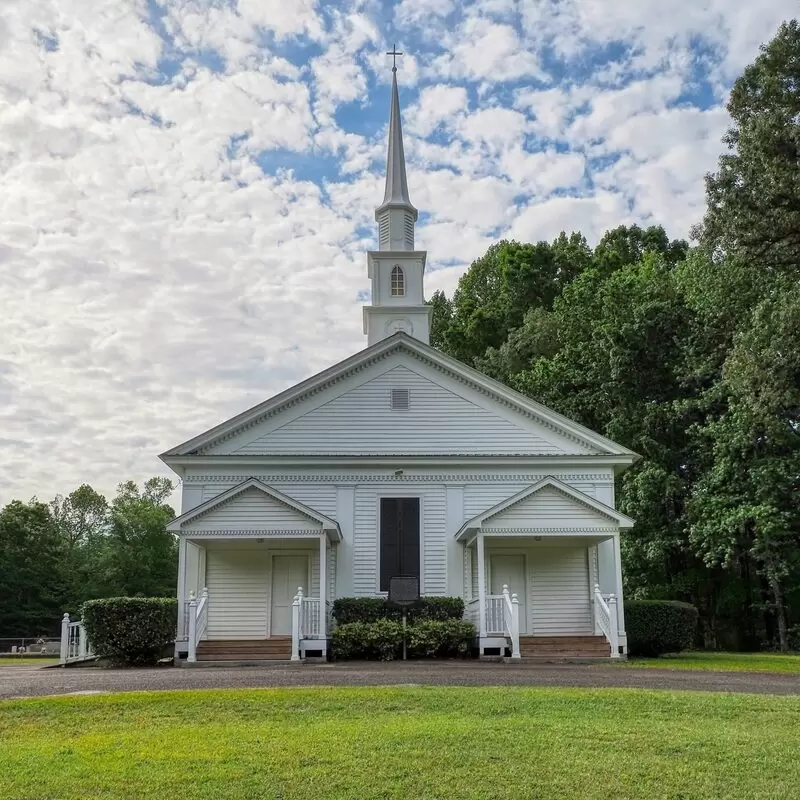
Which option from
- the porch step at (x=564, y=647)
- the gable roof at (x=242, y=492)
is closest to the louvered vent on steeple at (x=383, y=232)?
the gable roof at (x=242, y=492)

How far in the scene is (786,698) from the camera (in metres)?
10.7

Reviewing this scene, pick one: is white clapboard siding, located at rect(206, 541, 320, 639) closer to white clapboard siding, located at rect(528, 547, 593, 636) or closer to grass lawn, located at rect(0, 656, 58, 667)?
grass lawn, located at rect(0, 656, 58, 667)

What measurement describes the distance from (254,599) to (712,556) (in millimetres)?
13268

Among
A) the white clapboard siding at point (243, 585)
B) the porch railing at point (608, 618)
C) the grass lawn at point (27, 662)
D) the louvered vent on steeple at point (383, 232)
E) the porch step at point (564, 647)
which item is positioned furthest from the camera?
the louvered vent on steeple at point (383, 232)

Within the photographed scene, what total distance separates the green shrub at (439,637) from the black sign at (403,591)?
1.80ft

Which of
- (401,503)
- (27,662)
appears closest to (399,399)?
(401,503)

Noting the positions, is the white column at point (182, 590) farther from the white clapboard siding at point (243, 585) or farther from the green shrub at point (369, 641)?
the green shrub at point (369, 641)

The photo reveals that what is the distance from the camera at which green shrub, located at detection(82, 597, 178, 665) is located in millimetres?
17328

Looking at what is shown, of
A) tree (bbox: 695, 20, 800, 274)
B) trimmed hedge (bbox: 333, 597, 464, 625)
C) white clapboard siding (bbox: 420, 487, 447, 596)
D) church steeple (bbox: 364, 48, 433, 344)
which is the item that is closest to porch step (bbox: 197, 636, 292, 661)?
trimmed hedge (bbox: 333, 597, 464, 625)

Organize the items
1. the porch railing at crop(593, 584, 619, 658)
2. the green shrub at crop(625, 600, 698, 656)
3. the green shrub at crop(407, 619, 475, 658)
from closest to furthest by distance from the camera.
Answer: the green shrub at crop(407, 619, 475, 658), the porch railing at crop(593, 584, 619, 658), the green shrub at crop(625, 600, 698, 656)

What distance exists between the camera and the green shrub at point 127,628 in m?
17.3

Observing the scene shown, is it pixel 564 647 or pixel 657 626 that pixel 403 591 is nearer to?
pixel 564 647

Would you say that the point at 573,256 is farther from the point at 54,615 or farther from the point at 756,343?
the point at 54,615

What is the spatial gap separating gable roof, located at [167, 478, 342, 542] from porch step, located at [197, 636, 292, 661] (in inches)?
99.4
